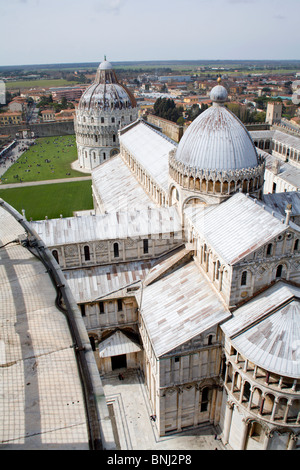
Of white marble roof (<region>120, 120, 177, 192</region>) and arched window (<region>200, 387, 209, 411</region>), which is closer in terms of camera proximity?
arched window (<region>200, 387, 209, 411</region>)

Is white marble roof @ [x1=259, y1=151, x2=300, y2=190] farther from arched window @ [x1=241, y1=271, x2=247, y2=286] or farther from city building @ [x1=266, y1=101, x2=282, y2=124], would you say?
city building @ [x1=266, y1=101, x2=282, y2=124]

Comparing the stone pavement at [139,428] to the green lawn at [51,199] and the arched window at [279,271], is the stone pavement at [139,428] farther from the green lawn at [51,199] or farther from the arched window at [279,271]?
the green lawn at [51,199]

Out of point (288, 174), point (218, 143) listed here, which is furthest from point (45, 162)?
point (218, 143)

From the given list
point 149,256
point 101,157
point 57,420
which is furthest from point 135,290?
point 101,157

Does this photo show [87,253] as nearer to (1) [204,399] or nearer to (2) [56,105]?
(1) [204,399]

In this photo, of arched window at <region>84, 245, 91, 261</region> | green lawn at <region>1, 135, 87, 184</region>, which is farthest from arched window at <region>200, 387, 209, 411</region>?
green lawn at <region>1, 135, 87, 184</region>

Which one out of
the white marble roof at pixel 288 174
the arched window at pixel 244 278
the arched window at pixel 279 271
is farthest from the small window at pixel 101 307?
the white marble roof at pixel 288 174

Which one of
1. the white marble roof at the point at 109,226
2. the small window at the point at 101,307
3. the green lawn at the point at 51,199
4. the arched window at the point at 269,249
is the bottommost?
the green lawn at the point at 51,199
